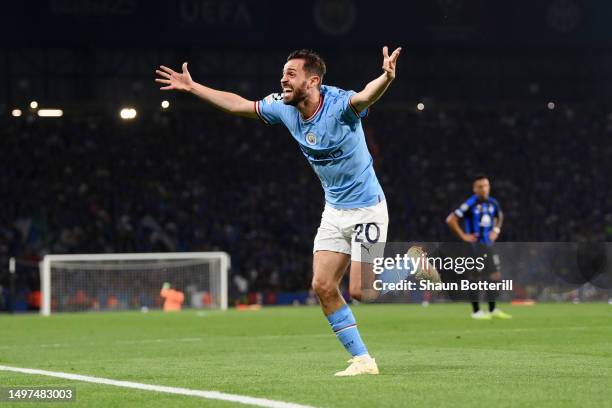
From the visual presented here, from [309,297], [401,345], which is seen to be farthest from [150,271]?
[401,345]

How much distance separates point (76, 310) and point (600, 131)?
21740 millimetres

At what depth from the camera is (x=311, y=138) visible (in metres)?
7.96

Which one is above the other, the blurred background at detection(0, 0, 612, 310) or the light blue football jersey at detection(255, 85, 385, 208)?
the blurred background at detection(0, 0, 612, 310)

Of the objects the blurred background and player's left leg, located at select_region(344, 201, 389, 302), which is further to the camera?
the blurred background

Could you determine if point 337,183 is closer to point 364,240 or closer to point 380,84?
point 364,240

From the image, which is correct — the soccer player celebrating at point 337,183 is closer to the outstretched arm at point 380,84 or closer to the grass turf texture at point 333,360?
the outstretched arm at point 380,84

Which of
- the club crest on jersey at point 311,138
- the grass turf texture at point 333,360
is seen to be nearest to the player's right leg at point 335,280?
the grass turf texture at point 333,360

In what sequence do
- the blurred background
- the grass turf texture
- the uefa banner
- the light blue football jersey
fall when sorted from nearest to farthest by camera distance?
the grass turf texture → the light blue football jersey → the uefa banner → the blurred background

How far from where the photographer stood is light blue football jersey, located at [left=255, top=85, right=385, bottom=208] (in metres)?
7.87

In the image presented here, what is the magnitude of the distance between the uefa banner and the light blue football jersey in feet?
5.78

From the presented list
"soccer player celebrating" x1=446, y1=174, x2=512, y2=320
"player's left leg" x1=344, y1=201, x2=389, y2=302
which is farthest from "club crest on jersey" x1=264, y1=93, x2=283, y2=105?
"soccer player celebrating" x1=446, y1=174, x2=512, y2=320

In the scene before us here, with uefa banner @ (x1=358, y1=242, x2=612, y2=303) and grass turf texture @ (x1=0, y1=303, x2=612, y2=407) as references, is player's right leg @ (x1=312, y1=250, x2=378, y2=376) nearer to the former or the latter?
grass turf texture @ (x1=0, y1=303, x2=612, y2=407)

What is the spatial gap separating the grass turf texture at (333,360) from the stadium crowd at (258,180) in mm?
15913

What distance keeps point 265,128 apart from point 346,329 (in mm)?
31462
